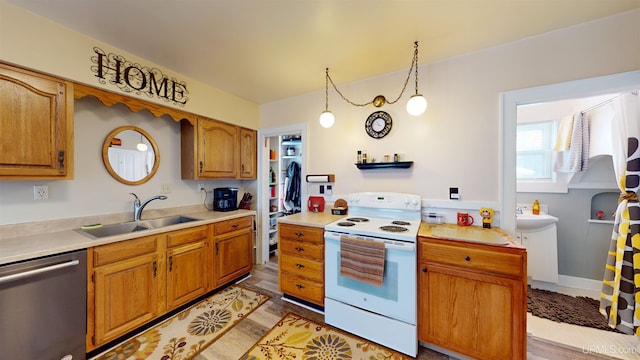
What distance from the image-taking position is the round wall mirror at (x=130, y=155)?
2121 mm

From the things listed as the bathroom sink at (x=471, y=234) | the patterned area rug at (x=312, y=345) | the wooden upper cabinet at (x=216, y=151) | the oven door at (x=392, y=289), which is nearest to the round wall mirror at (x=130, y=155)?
the wooden upper cabinet at (x=216, y=151)

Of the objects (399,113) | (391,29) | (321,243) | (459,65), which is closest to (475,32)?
(459,65)

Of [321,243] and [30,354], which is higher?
[321,243]

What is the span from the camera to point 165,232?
2.03 m

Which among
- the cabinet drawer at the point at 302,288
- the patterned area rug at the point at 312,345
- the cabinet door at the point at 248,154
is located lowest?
the patterned area rug at the point at 312,345

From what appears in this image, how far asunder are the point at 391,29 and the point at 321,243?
194cm

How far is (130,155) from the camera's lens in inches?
89.7

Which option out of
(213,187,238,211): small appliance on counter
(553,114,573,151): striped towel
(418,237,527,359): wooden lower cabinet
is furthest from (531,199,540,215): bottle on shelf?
(213,187,238,211): small appliance on counter

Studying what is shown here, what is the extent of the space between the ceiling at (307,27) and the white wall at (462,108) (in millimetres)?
119

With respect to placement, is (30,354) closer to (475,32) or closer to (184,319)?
(184,319)

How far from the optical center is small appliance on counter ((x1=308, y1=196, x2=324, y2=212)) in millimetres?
2818

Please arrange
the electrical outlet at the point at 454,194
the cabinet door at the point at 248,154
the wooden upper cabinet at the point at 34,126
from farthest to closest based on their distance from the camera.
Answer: the cabinet door at the point at 248,154, the electrical outlet at the point at 454,194, the wooden upper cabinet at the point at 34,126

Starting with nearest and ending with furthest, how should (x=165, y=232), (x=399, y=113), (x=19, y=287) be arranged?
(x=19, y=287) < (x=165, y=232) < (x=399, y=113)

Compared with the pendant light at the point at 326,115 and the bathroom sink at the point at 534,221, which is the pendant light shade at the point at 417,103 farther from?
the bathroom sink at the point at 534,221
